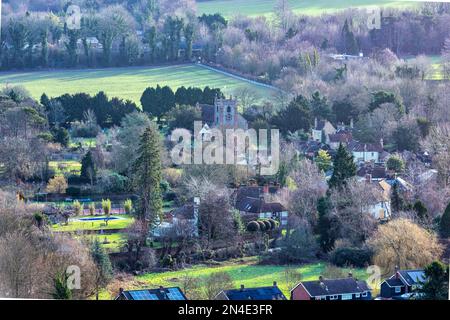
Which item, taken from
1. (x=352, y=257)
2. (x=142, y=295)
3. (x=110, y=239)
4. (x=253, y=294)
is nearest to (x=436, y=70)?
(x=352, y=257)

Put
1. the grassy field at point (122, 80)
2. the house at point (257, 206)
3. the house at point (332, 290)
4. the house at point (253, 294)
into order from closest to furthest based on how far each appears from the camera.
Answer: the house at point (253, 294) → the house at point (332, 290) → the house at point (257, 206) → the grassy field at point (122, 80)

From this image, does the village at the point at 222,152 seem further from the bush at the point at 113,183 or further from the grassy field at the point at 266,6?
the grassy field at the point at 266,6

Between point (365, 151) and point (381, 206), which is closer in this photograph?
point (381, 206)

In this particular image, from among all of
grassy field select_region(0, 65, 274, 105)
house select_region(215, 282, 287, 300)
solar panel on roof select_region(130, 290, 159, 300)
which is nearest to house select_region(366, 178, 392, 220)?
house select_region(215, 282, 287, 300)

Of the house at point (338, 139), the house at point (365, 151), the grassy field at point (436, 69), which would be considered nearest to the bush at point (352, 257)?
the house at point (365, 151)

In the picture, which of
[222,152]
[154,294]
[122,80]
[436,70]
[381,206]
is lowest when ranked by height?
[381,206]

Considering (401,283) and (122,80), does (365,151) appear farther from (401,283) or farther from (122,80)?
(401,283)

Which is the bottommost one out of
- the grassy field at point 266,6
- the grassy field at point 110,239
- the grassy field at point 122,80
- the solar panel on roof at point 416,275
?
the grassy field at point 110,239

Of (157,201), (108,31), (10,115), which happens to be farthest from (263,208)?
(108,31)
